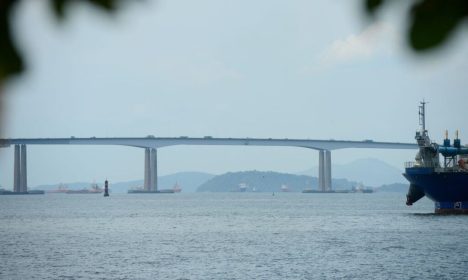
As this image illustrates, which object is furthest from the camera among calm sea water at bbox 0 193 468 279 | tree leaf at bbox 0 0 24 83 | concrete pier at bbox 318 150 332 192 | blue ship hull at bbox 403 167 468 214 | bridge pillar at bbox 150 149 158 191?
concrete pier at bbox 318 150 332 192

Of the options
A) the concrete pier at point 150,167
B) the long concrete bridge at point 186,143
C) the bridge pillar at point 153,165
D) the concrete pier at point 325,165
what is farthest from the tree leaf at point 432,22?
the concrete pier at point 325,165

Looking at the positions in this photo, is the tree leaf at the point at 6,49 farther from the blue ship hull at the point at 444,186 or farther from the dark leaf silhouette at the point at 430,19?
the blue ship hull at the point at 444,186

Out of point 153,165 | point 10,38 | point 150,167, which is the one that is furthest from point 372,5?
point 150,167

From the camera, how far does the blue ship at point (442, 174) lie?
6919cm

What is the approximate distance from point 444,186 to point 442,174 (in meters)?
1.08

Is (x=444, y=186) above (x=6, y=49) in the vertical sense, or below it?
below

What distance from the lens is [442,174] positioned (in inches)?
2734

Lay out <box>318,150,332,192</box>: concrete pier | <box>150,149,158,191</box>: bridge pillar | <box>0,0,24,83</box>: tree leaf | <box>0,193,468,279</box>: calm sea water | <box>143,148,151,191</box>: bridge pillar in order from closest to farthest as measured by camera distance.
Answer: <box>0,0,24,83</box>: tree leaf < <box>0,193,468,279</box>: calm sea water < <box>143,148,151,191</box>: bridge pillar < <box>150,149,158,191</box>: bridge pillar < <box>318,150,332,192</box>: concrete pier

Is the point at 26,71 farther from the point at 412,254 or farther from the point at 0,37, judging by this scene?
the point at 412,254

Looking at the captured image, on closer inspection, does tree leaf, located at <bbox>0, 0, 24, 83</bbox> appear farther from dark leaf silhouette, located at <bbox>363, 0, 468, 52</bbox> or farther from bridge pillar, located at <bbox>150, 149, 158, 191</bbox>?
bridge pillar, located at <bbox>150, 149, 158, 191</bbox>

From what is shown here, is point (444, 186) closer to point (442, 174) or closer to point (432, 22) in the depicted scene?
point (442, 174)

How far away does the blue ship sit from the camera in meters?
69.2

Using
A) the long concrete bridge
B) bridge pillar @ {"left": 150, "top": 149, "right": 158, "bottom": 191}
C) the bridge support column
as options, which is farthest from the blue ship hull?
the bridge support column

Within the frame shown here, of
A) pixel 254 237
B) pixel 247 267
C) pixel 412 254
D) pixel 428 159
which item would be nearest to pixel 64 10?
pixel 247 267
